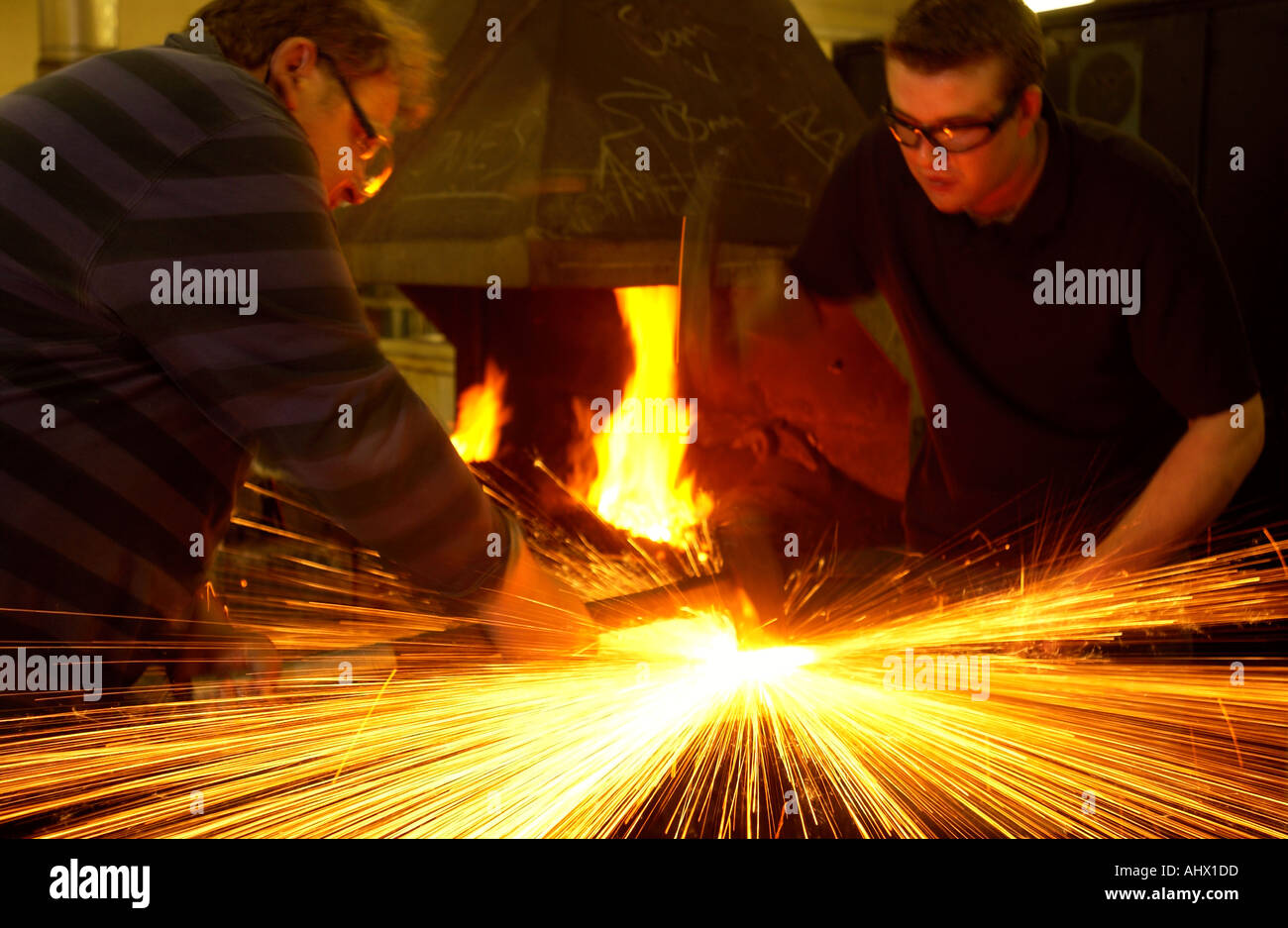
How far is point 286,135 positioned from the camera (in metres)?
1.29

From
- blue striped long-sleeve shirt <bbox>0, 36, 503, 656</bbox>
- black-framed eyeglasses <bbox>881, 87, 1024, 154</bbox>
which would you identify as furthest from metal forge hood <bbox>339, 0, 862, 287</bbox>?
blue striped long-sleeve shirt <bbox>0, 36, 503, 656</bbox>

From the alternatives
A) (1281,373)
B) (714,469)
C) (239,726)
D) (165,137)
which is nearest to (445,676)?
(239,726)

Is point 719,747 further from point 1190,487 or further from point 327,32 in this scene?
point 327,32

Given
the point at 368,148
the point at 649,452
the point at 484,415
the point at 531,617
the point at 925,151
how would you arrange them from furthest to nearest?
the point at 484,415, the point at 649,452, the point at 925,151, the point at 368,148, the point at 531,617

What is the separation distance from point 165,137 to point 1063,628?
1650mm

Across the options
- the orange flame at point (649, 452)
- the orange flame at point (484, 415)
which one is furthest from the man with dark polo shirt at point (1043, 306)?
the orange flame at point (484, 415)

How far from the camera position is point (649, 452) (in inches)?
147

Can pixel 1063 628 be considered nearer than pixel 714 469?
Yes

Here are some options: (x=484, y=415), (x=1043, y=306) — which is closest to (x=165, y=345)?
(x=1043, y=306)

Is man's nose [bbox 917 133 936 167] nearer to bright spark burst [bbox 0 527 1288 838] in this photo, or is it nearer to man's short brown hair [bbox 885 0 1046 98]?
man's short brown hair [bbox 885 0 1046 98]

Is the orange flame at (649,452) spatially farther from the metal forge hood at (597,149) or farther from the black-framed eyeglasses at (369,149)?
the black-framed eyeglasses at (369,149)

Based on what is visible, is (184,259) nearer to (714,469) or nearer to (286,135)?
(286,135)

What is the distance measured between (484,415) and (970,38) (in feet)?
7.93

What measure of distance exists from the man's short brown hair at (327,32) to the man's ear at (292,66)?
2 cm
